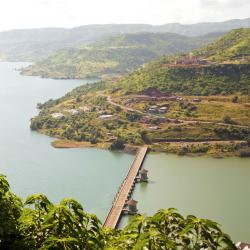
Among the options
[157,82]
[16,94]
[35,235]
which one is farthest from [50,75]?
[35,235]

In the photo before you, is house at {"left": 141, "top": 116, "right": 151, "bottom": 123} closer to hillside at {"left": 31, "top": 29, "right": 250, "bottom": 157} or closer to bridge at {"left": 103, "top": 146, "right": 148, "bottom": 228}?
hillside at {"left": 31, "top": 29, "right": 250, "bottom": 157}

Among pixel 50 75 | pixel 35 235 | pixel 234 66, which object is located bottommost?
pixel 50 75

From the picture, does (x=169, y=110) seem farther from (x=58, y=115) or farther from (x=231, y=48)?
(x=231, y=48)

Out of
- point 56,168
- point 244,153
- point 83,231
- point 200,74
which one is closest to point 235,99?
point 200,74

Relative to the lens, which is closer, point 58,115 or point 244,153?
point 244,153

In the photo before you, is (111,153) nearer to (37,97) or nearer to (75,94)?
(75,94)

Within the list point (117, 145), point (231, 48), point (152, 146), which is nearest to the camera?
point (152, 146)

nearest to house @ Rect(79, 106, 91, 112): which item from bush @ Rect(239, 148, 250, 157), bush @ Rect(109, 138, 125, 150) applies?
bush @ Rect(109, 138, 125, 150)
